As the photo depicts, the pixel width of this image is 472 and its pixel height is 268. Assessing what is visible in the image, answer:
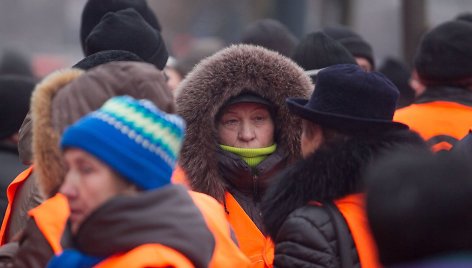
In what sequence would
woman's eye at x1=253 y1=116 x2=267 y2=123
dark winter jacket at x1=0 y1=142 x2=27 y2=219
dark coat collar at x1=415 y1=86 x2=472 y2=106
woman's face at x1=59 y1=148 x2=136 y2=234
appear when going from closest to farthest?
woman's face at x1=59 y1=148 x2=136 y2=234
woman's eye at x1=253 y1=116 x2=267 y2=123
dark winter jacket at x1=0 y1=142 x2=27 y2=219
dark coat collar at x1=415 y1=86 x2=472 y2=106

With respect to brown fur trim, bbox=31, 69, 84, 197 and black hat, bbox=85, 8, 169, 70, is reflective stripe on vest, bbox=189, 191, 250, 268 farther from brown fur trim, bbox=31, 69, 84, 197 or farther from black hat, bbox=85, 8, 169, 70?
black hat, bbox=85, 8, 169, 70

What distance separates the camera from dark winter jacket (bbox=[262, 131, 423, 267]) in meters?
3.85

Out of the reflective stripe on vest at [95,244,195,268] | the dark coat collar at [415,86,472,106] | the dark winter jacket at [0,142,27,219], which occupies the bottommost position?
the dark winter jacket at [0,142,27,219]

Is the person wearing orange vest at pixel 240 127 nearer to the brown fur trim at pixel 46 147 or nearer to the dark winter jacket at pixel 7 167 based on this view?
the dark winter jacket at pixel 7 167

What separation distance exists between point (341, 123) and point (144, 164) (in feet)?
3.92

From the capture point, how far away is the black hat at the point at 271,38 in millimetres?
8086

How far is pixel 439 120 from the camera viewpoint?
571cm

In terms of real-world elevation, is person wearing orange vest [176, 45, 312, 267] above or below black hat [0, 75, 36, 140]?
above

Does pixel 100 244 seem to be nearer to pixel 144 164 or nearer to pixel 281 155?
pixel 144 164

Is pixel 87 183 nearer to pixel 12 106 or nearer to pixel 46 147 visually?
pixel 46 147

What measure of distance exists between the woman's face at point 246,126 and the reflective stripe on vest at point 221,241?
1484mm

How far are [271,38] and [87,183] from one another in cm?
516

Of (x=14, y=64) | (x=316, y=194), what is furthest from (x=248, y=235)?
(x=14, y=64)

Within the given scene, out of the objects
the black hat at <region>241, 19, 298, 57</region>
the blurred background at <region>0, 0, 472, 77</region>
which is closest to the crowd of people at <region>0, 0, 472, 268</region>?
the black hat at <region>241, 19, 298, 57</region>
